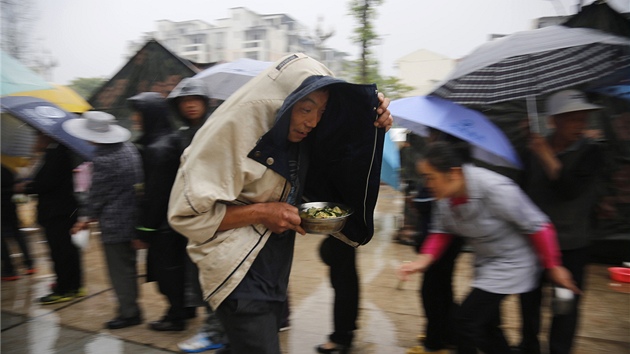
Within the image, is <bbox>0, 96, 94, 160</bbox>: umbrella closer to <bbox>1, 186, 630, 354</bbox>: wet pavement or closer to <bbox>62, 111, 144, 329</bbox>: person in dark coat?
<bbox>62, 111, 144, 329</bbox>: person in dark coat

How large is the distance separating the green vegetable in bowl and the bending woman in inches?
25.4

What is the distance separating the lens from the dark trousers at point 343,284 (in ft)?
10.0

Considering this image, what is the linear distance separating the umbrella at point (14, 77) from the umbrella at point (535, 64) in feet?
10.3

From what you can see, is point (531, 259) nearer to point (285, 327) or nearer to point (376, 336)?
point (376, 336)

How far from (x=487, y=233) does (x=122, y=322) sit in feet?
10.4

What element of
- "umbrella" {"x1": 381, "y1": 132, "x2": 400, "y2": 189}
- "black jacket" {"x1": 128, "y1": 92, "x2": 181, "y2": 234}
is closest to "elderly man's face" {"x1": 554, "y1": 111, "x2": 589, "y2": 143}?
"black jacket" {"x1": 128, "y1": 92, "x2": 181, "y2": 234}

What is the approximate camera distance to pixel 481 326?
248 cm

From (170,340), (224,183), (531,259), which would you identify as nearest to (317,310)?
(170,340)

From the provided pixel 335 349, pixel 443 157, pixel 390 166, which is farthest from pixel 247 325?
pixel 390 166

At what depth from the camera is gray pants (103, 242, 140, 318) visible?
12.4 ft

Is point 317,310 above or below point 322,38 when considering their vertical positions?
below

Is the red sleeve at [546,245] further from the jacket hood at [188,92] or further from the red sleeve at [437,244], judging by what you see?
the jacket hood at [188,92]

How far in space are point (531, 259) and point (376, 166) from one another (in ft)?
3.80

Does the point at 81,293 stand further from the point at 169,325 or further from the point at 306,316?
the point at 306,316
